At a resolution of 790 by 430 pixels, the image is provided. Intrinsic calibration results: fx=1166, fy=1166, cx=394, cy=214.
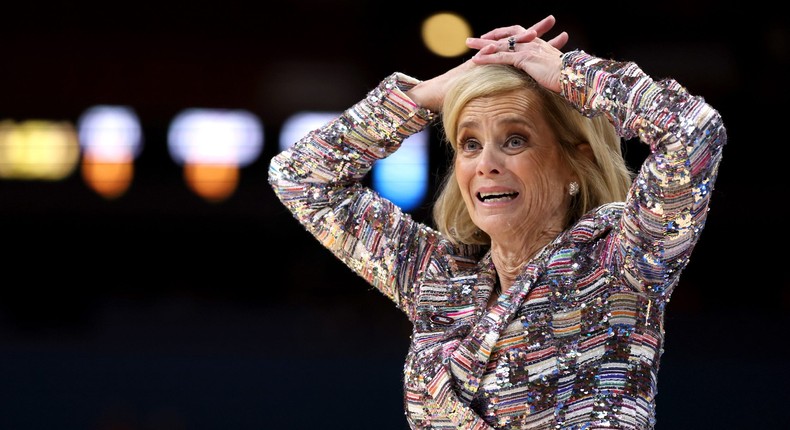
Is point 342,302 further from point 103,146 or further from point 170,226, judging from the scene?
point 103,146

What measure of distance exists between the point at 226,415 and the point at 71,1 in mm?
1662

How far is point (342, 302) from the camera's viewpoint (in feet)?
13.2

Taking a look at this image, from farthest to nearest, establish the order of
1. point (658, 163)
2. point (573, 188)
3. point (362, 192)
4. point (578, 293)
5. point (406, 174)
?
point (406, 174), point (362, 192), point (573, 188), point (578, 293), point (658, 163)

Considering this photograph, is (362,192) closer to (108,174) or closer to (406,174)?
(406,174)

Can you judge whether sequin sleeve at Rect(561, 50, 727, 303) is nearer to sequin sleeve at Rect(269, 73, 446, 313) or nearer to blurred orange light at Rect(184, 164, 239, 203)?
sequin sleeve at Rect(269, 73, 446, 313)

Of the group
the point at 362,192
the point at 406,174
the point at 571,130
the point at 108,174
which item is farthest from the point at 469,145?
the point at 108,174

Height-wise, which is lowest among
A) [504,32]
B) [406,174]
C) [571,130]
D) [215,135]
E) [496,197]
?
[215,135]

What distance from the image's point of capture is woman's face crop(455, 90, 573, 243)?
1.79 metres

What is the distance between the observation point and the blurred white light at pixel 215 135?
4242mm

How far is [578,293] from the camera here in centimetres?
173

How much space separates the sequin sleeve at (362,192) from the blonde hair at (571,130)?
162 millimetres

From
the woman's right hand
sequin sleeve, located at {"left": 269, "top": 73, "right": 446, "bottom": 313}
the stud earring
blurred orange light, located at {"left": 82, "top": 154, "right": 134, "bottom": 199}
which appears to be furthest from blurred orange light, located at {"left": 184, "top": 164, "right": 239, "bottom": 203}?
the stud earring

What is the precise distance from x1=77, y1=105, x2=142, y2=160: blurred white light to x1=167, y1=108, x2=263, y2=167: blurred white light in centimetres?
14

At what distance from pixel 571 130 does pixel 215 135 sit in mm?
2610
